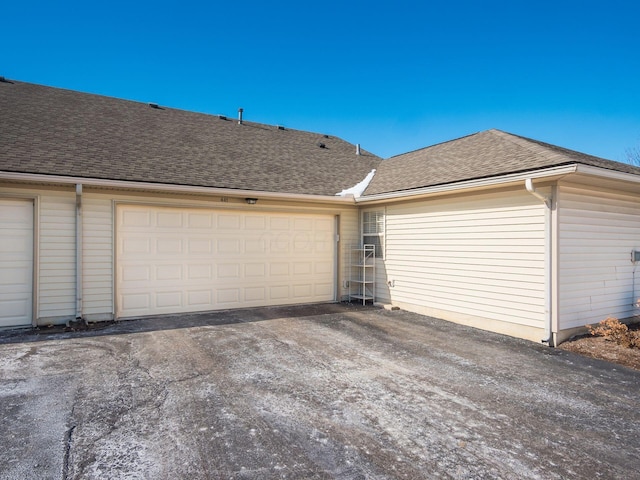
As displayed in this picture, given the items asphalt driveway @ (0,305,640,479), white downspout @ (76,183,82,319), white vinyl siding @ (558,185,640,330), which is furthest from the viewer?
white downspout @ (76,183,82,319)

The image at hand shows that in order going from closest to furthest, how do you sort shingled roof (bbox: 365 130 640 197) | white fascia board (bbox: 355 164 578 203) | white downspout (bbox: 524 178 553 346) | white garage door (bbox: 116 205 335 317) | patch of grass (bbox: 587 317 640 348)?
white fascia board (bbox: 355 164 578 203), patch of grass (bbox: 587 317 640 348), white downspout (bbox: 524 178 553 346), shingled roof (bbox: 365 130 640 197), white garage door (bbox: 116 205 335 317)

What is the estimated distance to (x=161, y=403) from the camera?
A: 11.1 ft

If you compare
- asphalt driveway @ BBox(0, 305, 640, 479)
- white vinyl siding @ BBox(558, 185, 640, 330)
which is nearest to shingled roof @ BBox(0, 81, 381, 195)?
asphalt driveway @ BBox(0, 305, 640, 479)

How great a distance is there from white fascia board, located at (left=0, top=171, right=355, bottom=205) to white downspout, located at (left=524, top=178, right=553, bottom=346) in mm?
4052

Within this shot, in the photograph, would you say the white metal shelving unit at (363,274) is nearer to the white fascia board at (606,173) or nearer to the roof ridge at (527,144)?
the roof ridge at (527,144)

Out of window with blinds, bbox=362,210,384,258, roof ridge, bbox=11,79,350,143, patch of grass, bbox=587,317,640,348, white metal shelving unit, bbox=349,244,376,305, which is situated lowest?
patch of grass, bbox=587,317,640,348

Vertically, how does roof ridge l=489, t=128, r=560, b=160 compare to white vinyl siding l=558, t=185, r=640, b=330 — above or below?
above

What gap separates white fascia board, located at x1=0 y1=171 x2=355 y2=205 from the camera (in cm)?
593

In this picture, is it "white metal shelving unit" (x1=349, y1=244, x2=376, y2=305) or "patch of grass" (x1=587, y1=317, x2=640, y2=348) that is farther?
"white metal shelving unit" (x1=349, y1=244, x2=376, y2=305)

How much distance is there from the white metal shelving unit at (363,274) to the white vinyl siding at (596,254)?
4.08 metres

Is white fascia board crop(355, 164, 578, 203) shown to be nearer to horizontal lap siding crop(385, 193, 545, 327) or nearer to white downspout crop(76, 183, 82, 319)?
horizontal lap siding crop(385, 193, 545, 327)

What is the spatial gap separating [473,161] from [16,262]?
8.48m

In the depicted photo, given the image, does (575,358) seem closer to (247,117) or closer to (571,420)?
(571,420)

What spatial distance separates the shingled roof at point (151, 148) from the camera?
6.66 meters
